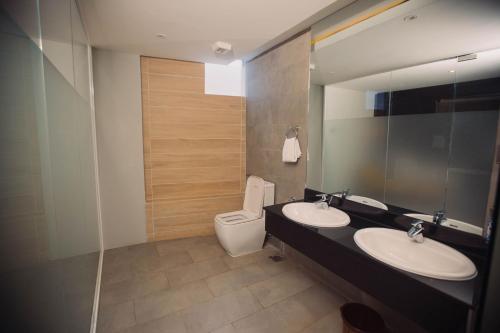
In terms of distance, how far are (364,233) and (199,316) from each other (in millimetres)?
1430

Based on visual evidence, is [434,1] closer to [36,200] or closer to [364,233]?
[364,233]

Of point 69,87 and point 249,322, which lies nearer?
point 69,87

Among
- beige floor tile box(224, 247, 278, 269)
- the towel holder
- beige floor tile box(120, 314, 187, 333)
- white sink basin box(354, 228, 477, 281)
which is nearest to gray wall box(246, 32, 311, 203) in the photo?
the towel holder

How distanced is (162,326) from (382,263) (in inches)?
64.2

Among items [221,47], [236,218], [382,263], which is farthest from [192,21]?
[382,263]

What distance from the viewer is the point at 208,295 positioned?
214cm

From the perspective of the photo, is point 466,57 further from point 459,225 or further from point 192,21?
point 192,21

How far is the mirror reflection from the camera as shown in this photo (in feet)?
4.13

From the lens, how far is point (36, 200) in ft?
2.32

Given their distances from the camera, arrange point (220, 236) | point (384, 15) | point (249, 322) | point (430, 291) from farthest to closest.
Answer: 1. point (220, 236)
2. point (249, 322)
3. point (384, 15)
4. point (430, 291)

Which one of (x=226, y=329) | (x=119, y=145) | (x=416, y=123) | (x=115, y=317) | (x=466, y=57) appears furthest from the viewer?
(x=119, y=145)

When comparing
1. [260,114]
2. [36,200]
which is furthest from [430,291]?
[260,114]

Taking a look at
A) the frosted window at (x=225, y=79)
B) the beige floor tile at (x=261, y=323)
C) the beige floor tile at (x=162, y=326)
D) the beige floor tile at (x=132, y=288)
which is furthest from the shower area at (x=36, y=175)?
the frosted window at (x=225, y=79)

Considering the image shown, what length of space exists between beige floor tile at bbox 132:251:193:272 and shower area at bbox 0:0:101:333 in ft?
4.34
